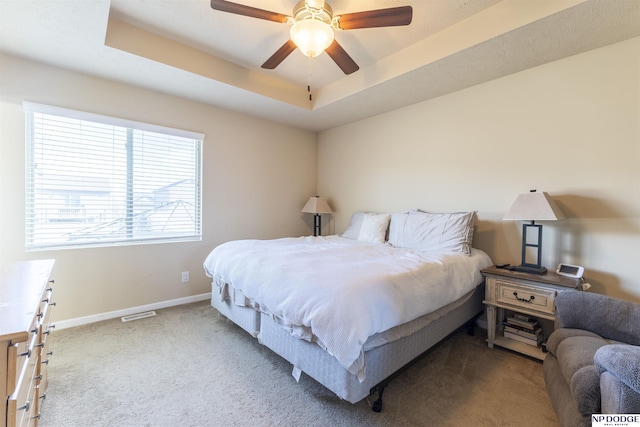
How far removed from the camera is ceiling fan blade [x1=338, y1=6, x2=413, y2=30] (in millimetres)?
1604

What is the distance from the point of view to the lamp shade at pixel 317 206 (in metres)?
4.08

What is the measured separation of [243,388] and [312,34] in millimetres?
2326

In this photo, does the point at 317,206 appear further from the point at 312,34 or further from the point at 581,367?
the point at 581,367

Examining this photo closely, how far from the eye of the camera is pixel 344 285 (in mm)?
1501

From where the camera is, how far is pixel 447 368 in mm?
1997

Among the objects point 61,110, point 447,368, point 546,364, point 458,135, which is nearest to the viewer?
point 546,364

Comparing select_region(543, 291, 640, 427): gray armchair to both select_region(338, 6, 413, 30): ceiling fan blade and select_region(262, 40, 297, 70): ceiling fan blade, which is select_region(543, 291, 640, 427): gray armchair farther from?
select_region(262, 40, 297, 70): ceiling fan blade

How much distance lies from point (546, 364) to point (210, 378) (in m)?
2.15

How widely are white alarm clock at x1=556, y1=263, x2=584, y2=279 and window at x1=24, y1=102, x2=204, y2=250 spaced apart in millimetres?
3680

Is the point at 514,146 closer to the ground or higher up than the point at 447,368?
higher up

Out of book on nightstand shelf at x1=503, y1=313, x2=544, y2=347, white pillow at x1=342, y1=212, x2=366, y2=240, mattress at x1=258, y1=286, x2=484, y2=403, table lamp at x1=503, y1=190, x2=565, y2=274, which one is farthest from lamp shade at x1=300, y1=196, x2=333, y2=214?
book on nightstand shelf at x1=503, y1=313, x2=544, y2=347

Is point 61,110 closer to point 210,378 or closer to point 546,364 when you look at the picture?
point 210,378

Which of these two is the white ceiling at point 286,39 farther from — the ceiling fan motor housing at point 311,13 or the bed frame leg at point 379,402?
the bed frame leg at point 379,402

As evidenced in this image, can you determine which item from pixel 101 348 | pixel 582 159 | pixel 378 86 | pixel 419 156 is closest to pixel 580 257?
pixel 582 159
